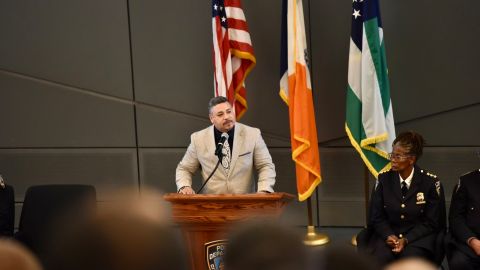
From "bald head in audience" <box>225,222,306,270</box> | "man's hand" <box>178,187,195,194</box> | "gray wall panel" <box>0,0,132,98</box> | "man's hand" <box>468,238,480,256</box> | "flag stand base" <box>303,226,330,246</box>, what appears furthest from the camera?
"gray wall panel" <box>0,0,132,98</box>

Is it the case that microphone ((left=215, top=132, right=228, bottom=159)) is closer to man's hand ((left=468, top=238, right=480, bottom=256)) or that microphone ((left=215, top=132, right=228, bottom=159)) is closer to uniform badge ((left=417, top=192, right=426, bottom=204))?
uniform badge ((left=417, top=192, right=426, bottom=204))

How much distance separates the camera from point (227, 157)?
13.8ft

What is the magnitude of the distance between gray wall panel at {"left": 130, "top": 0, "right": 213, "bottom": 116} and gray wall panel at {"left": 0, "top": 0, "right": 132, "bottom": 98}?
0.47 feet

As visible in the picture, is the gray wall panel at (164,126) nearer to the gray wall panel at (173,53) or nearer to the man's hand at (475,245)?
the gray wall panel at (173,53)

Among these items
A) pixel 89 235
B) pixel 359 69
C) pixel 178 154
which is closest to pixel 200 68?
pixel 178 154

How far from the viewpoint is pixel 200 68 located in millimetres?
5703

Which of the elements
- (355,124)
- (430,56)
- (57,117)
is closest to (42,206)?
(57,117)

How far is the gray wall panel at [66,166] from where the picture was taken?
5.88 m

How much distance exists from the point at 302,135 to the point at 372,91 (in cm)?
64

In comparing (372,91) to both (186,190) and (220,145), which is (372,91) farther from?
(186,190)

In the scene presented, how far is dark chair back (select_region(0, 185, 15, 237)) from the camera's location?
414cm

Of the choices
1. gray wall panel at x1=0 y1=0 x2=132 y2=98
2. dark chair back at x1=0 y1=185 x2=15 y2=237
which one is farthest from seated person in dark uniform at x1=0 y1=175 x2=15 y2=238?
gray wall panel at x1=0 y1=0 x2=132 y2=98

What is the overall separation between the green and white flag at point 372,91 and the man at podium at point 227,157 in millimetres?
875

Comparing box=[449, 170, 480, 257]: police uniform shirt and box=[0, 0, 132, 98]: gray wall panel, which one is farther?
box=[0, 0, 132, 98]: gray wall panel
